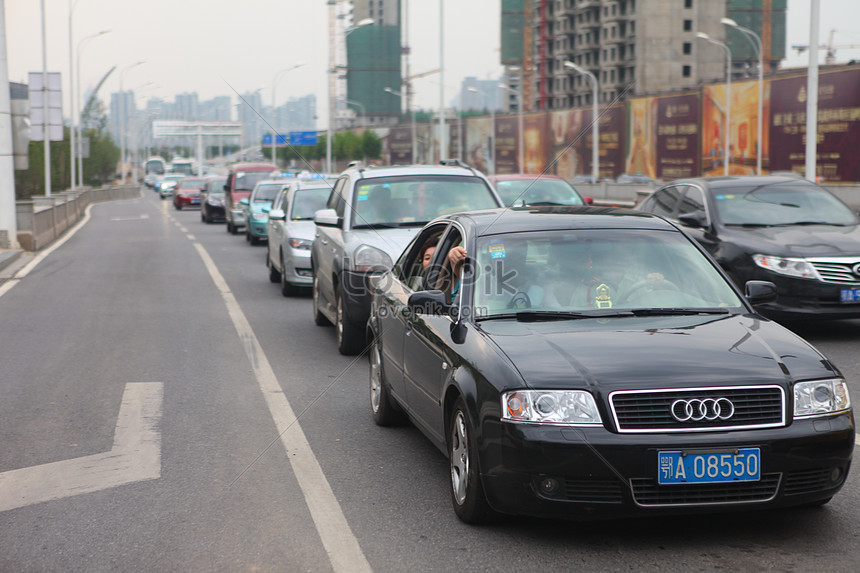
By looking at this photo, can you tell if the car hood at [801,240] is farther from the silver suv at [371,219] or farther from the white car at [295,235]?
the white car at [295,235]

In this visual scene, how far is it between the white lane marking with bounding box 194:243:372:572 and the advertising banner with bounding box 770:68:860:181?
168 feet

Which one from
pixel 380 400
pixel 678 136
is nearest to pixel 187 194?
pixel 678 136

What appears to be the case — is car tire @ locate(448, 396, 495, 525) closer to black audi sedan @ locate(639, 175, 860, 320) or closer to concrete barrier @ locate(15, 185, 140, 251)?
black audi sedan @ locate(639, 175, 860, 320)

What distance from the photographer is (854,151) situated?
2172 inches

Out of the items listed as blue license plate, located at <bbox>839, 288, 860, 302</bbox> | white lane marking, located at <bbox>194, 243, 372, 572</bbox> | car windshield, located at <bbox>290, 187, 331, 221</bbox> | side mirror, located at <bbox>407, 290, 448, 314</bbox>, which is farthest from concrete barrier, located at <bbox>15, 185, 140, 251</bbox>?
side mirror, located at <bbox>407, 290, 448, 314</bbox>

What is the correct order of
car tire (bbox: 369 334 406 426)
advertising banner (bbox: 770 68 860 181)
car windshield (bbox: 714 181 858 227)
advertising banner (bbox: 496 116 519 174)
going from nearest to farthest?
1. car tire (bbox: 369 334 406 426)
2. car windshield (bbox: 714 181 858 227)
3. advertising banner (bbox: 770 68 860 181)
4. advertising banner (bbox: 496 116 519 174)

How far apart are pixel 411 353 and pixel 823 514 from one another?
2.30 m

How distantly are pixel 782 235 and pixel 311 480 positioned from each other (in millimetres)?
6690

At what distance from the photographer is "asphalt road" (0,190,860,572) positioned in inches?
175

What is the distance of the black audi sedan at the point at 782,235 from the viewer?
1005 centimetres

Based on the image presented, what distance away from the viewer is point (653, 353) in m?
4.63

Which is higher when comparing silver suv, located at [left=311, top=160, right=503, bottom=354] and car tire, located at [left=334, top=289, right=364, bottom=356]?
silver suv, located at [left=311, top=160, right=503, bottom=354]

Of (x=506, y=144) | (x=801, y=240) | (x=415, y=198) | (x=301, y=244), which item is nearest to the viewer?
(x=801, y=240)

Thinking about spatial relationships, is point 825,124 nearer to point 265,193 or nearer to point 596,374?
point 265,193
